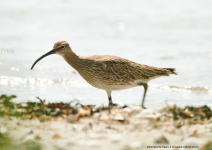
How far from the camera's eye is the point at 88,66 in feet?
23.1

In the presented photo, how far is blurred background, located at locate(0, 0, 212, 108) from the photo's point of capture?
8.98m

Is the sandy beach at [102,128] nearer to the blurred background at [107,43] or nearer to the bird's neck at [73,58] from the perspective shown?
the bird's neck at [73,58]

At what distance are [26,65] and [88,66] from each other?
5.26m

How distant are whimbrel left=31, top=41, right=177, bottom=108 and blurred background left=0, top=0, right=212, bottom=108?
2.51 ft

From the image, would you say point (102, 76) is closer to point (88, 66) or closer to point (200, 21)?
point (88, 66)

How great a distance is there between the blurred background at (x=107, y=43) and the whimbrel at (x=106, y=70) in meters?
0.77

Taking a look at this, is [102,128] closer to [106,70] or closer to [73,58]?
[106,70]

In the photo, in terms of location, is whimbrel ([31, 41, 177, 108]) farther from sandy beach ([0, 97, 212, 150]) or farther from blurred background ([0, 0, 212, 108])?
sandy beach ([0, 97, 212, 150])

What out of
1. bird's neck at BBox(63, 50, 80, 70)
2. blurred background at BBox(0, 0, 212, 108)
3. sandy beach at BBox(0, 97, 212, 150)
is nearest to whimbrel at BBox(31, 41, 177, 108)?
bird's neck at BBox(63, 50, 80, 70)

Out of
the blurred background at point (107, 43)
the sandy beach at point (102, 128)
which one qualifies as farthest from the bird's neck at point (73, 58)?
the sandy beach at point (102, 128)

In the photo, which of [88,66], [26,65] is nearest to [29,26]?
[26,65]

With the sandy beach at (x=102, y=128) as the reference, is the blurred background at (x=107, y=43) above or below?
above

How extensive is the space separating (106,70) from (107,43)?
315 inches

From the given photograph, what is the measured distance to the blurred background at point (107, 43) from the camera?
898cm
